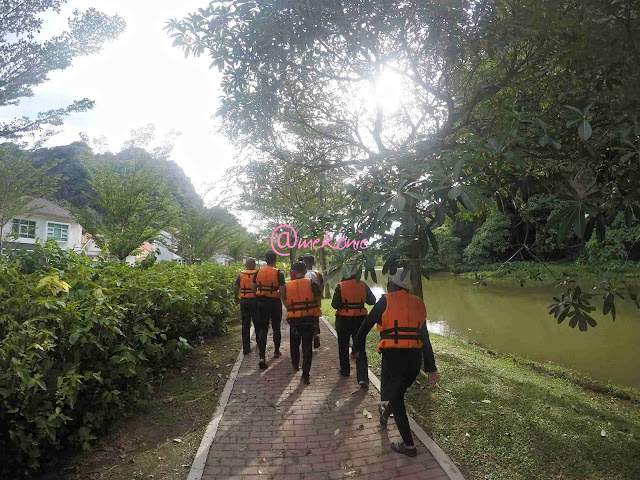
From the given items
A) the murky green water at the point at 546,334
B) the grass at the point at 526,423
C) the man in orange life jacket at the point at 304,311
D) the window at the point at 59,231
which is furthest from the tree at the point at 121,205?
the window at the point at 59,231

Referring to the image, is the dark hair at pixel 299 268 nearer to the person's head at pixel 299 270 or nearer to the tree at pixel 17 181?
the person's head at pixel 299 270

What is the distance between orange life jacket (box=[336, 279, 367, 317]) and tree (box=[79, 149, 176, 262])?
8547 mm

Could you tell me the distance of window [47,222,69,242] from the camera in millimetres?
29438

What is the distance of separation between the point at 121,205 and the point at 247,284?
23.2ft

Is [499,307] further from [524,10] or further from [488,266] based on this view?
[488,266]

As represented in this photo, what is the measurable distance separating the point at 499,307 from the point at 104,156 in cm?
1646

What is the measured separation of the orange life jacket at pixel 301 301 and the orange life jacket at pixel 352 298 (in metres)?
0.47

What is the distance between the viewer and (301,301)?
559 centimetres

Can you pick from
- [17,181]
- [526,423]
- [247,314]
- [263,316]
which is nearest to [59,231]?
[17,181]

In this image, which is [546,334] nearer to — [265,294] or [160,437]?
[265,294]

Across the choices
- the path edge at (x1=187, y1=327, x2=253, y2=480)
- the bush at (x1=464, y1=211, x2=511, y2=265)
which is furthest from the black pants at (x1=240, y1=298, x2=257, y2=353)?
the bush at (x1=464, y1=211, x2=511, y2=265)

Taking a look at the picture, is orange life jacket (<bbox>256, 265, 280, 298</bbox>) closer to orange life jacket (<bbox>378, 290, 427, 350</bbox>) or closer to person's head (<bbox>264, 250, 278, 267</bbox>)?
person's head (<bbox>264, 250, 278, 267</bbox>)

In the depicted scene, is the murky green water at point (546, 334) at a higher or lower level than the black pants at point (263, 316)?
lower

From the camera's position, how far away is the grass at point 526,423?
11.8 ft
